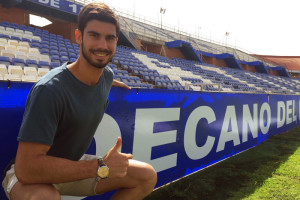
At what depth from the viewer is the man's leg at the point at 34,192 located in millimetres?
1076

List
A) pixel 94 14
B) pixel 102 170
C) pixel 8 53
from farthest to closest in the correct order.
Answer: pixel 8 53, pixel 94 14, pixel 102 170

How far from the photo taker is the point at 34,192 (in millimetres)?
1087

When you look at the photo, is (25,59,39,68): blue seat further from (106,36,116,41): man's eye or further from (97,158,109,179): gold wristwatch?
(97,158,109,179): gold wristwatch

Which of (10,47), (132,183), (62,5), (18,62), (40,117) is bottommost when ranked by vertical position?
(132,183)

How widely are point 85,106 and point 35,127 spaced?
1.09ft

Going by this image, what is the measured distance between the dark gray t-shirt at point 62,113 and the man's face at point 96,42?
16 centimetres

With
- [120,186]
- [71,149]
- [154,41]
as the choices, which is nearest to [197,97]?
[120,186]

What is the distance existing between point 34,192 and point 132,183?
644 mm

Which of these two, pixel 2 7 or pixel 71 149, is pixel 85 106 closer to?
pixel 71 149

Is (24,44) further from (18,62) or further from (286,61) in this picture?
(286,61)

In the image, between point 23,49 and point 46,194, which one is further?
point 23,49

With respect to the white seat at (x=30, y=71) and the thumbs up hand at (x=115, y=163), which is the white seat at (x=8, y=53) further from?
the thumbs up hand at (x=115, y=163)

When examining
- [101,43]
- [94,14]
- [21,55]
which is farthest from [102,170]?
[21,55]

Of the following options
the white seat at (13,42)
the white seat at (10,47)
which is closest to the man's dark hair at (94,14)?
the white seat at (10,47)
